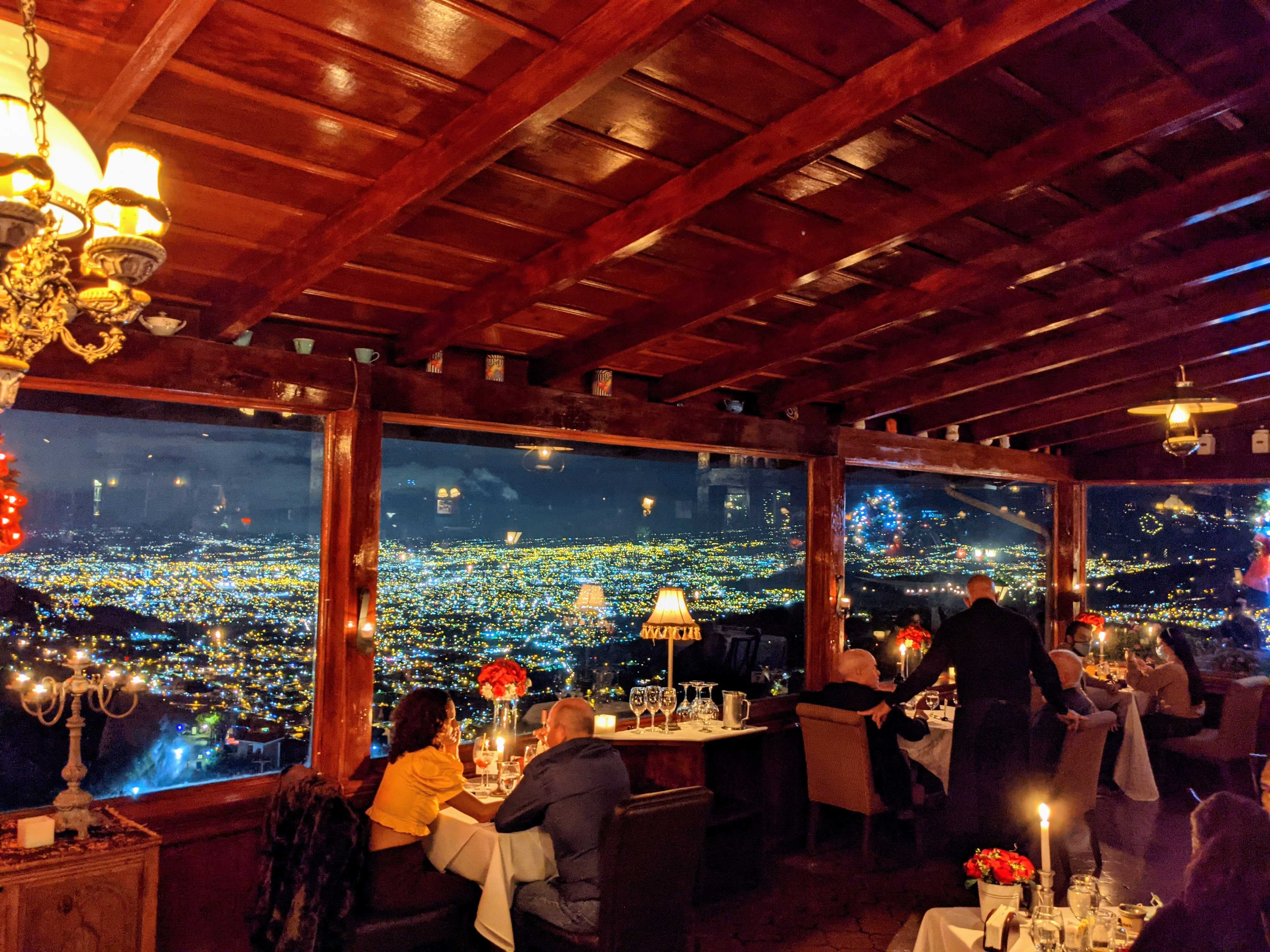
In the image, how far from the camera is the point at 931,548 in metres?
8.86

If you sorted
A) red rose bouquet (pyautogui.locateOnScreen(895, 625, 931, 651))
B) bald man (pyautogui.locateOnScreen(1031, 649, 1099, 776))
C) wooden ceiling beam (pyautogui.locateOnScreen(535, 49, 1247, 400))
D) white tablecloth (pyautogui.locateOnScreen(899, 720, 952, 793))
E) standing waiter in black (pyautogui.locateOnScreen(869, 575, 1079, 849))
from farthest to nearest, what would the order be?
red rose bouquet (pyautogui.locateOnScreen(895, 625, 931, 651)) < white tablecloth (pyautogui.locateOnScreen(899, 720, 952, 793)) < bald man (pyautogui.locateOnScreen(1031, 649, 1099, 776)) < standing waiter in black (pyautogui.locateOnScreen(869, 575, 1079, 849)) < wooden ceiling beam (pyautogui.locateOnScreen(535, 49, 1247, 400))

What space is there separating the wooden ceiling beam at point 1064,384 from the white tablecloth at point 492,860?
5102 millimetres

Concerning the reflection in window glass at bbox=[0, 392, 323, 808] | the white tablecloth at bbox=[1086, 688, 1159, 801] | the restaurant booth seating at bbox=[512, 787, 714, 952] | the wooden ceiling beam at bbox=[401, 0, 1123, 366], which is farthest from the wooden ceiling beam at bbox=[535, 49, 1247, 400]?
the white tablecloth at bbox=[1086, 688, 1159, 801]

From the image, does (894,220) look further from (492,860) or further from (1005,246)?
(492,860)

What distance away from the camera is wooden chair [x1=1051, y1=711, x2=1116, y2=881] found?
5793mm

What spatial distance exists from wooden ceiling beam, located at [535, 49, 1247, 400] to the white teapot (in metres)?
2.02

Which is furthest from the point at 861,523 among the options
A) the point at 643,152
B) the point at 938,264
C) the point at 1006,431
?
the point at 643,152

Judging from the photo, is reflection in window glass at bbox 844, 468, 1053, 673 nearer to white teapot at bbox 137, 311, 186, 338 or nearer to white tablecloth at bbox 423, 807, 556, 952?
white tablecloth at bbox 423, 807, 556, 952

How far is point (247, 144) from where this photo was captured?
2.94m

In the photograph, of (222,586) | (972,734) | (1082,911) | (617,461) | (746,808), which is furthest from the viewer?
(617,461)

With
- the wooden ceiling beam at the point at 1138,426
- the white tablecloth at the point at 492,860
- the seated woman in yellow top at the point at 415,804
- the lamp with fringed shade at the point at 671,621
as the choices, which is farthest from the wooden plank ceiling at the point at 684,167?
the wooden ceiling beam at the point at 1138,426

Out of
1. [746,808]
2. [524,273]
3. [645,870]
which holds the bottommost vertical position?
[746,808]

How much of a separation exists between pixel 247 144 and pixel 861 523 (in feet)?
19.5

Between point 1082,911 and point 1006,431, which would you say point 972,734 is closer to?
point 1082,911
